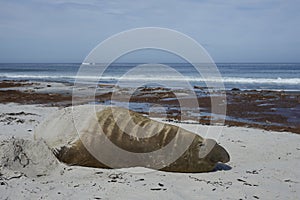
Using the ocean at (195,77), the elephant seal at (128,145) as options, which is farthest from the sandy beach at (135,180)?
the ocean at (195,77)

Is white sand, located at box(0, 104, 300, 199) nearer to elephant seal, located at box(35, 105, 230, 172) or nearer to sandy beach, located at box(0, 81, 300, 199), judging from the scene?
sandy beach, located at box(0, 81, 300, 199)

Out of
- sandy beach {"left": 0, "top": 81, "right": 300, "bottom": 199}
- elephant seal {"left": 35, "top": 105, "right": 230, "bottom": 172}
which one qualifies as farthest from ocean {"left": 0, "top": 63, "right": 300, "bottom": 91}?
elephant seal {"left": 35, "top": 105, "right": 230, "bottom": 172}

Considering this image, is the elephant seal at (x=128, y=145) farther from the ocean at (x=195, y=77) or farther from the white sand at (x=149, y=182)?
the ocean at (x=195, y=77)

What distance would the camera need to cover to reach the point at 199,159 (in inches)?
216

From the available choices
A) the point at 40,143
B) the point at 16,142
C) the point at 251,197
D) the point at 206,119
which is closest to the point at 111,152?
the point at 40,143

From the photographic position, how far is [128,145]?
5.50m

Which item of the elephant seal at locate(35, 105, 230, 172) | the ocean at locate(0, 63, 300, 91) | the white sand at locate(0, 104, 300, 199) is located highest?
the ocean at locate(0, 63, 300, 91)

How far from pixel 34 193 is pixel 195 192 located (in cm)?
201

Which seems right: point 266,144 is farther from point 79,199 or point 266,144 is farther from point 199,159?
point 79,199

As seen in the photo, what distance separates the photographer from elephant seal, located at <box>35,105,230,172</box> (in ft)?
17.7

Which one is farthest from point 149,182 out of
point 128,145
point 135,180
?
point 128,145

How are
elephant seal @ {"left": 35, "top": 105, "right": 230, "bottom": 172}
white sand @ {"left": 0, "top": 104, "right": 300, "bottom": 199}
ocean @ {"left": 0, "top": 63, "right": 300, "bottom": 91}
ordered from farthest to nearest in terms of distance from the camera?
ocean @ {"left": 0, "top": 63, "right": 300, "bottom": 91} → elephant seal @ {"left": 35, "top": 105, "right": 230, "bottom": 172} → white sand @ {"left": 0, "top": 104, "right": 300, "bottom": 199}

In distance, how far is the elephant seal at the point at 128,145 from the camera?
5.41m

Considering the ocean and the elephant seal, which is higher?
the ocean
